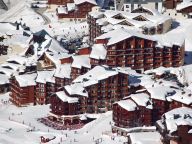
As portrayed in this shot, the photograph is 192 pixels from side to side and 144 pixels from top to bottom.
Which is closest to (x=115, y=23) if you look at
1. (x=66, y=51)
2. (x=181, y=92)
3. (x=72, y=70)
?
(x=66, y=51)

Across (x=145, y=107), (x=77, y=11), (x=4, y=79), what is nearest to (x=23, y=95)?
(x=4, y=79)

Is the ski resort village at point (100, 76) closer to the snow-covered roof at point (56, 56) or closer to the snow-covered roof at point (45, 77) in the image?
the snow-covered roof at point (45, 77)

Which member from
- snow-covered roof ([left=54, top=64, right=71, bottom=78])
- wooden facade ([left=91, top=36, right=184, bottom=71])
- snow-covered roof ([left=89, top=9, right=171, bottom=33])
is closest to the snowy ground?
snow-covered roof ([left=54, top=64, right=71, bottom=78])

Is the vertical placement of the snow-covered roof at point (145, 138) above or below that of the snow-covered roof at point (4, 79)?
below

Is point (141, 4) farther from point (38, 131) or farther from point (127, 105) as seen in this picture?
point (38, 131)

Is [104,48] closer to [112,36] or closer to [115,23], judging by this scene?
[112,36]

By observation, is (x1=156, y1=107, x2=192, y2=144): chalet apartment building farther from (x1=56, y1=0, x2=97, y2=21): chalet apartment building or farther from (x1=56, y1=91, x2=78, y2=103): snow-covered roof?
(x1=56, y1=0, x2=97, y2=21): chalet apartment building

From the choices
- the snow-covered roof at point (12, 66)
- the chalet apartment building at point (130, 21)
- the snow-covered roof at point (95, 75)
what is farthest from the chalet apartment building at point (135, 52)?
the snow-covered roof at point (12, 66)
